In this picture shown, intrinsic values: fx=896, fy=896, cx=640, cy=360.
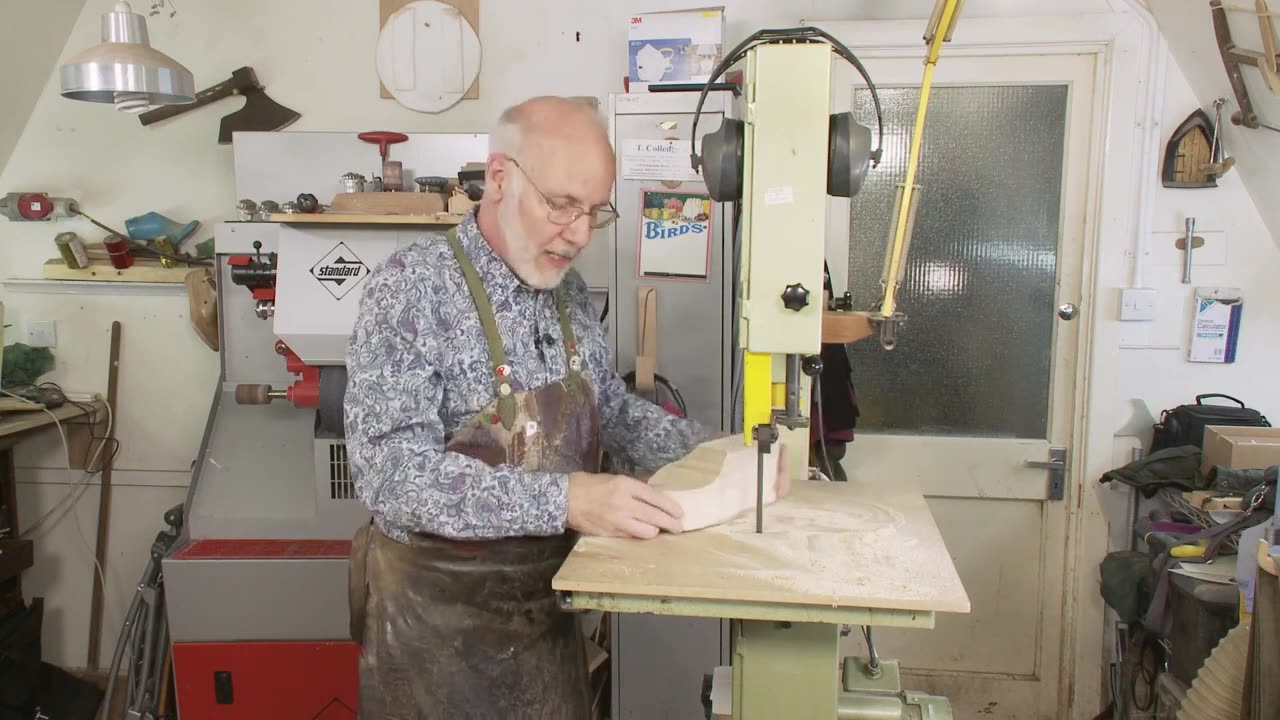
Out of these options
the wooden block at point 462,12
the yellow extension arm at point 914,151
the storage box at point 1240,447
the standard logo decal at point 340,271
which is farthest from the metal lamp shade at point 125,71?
the storage box at point 1240,447

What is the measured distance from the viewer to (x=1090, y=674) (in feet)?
8.93

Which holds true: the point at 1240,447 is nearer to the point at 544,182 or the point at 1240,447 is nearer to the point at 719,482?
the point at 719,482

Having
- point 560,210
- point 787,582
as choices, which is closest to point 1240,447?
point 787,582

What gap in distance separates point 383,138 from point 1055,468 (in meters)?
2.19

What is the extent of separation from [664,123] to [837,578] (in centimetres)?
139

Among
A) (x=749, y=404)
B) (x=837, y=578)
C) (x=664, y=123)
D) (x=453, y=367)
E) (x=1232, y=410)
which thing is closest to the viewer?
(x=837, y=578)

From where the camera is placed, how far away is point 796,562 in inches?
46.6

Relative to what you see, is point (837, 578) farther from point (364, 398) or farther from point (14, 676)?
point (14, 676)

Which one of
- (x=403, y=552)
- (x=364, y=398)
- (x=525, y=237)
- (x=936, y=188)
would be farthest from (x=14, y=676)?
(x=936, y=188)

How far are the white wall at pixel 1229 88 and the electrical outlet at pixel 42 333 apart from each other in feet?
11.3

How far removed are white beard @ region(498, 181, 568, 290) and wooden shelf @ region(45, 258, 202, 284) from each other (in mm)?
1785

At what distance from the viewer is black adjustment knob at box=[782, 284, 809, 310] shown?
3.95ft

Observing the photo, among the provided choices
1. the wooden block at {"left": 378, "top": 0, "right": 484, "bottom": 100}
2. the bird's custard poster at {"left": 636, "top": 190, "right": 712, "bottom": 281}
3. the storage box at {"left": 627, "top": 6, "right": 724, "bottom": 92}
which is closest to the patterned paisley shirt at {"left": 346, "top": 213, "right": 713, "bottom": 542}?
the bird's custard poster at {"left": 636, "top": 190, "right": 712, "bottom": 281}

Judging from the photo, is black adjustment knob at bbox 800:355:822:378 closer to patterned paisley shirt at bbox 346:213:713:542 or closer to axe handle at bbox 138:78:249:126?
patterned paisley shirt at bbox 346:213:713:542
